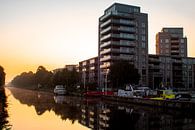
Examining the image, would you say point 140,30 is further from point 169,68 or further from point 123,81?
point 123,81

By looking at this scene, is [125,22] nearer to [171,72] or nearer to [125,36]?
[125,36]

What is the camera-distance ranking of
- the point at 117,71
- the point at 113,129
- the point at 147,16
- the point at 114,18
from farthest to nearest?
1. the point at 147,16
2. the point at 114,18
3. the point at 117,71
4. the point at 113,129

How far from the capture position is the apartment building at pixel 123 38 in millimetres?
144875

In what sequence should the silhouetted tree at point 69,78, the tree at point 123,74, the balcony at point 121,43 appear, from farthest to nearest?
the silhouetted tree at point 69,78
the balcony at point 121,43
the tree at point 123,74

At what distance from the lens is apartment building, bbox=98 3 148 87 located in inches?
5704

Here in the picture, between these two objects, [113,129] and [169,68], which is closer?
[113,129]

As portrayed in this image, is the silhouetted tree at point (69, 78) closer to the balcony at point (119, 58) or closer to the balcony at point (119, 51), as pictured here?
the balcony at point (119, 58)

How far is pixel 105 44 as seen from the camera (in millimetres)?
148375

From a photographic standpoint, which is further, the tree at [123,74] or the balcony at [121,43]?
the balcony at [121,43]

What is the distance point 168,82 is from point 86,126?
13922 cm

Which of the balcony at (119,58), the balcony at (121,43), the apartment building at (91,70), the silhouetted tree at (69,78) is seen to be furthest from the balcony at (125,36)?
the apartment building at (91,70)

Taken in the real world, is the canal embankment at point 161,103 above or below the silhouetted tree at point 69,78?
below

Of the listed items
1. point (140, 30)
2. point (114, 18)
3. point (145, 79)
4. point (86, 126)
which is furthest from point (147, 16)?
point (86, 126)

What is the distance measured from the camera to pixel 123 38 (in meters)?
146
